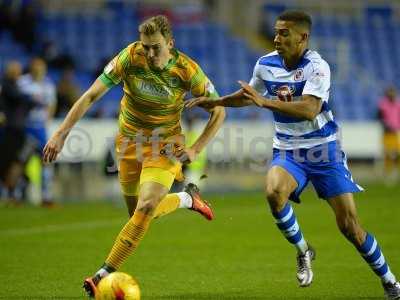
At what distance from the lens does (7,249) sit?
12.0 metres

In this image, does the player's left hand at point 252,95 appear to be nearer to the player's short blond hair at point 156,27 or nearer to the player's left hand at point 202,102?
the player's left hand at point 202,102

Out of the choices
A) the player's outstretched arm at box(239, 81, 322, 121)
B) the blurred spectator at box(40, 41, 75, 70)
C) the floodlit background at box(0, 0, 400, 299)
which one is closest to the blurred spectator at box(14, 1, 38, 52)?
the floodlit background at box(0, 0, 400, 299)

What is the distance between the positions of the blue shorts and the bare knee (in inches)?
9.0

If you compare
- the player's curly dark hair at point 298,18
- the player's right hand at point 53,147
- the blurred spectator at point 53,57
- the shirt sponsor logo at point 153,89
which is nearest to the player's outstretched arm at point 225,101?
the shirt sponsor logo at point 153,89

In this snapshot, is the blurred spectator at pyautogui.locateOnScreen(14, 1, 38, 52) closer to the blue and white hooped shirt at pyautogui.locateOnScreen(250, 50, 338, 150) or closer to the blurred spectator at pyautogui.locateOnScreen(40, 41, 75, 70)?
the blurred spectator at pyautogui.locateOnScreen(40, 41, 75, 70)

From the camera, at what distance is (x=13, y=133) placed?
58.3 ft

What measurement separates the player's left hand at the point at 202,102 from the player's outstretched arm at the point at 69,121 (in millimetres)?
723

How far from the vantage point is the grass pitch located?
911 centimetres

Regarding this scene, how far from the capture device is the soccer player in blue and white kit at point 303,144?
8.42 m

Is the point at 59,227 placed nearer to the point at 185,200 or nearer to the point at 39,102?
the point at 39,102

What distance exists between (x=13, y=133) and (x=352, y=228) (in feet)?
34.4

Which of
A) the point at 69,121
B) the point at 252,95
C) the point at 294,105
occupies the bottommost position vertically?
the point at 69,121

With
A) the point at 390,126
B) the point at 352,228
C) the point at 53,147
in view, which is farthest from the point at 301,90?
the point at 390,126

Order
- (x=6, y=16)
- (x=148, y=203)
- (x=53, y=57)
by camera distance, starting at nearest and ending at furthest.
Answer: (x=148, y=203) < (x=53, y=57) < (x=6, y=16)
